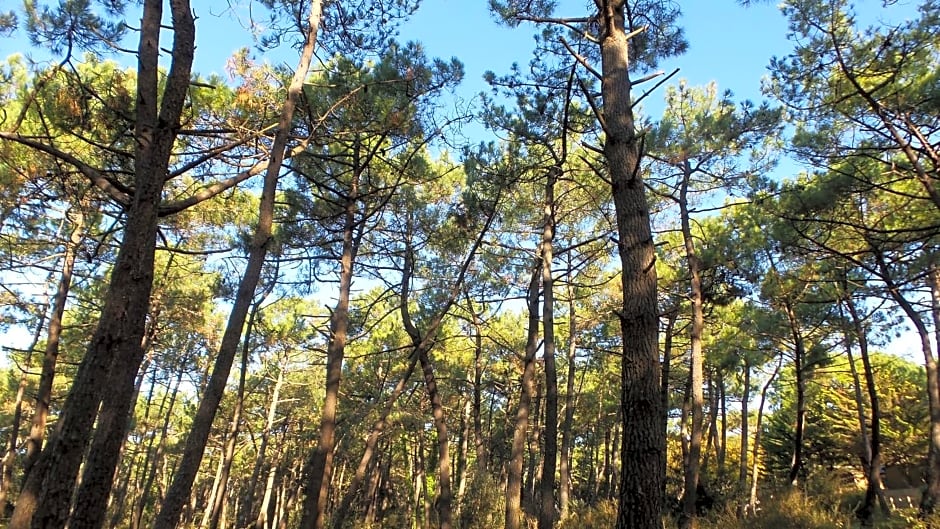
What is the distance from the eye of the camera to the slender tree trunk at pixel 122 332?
11.3 feet

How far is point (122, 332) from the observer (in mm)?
3760

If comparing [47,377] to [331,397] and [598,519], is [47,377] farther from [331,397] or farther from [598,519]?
[598,519]

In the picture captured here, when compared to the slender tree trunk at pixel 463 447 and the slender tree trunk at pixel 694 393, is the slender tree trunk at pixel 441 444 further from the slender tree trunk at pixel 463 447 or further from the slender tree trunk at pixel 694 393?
the slender tree trunk at pixel 463 447

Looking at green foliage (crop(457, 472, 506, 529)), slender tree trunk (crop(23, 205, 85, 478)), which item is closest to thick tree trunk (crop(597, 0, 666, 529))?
slender tree trunk (crop(23, 205, 85, 478))

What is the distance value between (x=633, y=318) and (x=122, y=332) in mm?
3596

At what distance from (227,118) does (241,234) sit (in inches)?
189

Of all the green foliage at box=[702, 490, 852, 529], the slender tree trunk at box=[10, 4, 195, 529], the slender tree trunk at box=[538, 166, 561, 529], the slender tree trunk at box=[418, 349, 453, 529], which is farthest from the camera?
the slender tree trunk at box=[418, 349, 453, 529]

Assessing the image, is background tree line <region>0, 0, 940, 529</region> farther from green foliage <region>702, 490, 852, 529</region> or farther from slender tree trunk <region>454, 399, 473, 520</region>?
slender tree trunk <region>454, 399, 473, 520</region>

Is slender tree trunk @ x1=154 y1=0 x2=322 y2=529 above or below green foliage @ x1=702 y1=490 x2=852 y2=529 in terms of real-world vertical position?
above

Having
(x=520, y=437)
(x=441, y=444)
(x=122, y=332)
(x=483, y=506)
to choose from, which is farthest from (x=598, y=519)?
(x=122, y=332)

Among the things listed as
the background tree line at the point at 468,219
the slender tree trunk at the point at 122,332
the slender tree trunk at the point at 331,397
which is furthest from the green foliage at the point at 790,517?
the slender tree trunk at the point at 122,332

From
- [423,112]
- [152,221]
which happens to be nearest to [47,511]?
[152,221]

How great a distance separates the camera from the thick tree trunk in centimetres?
289

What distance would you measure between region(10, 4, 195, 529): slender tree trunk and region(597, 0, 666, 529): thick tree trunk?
136 inches
